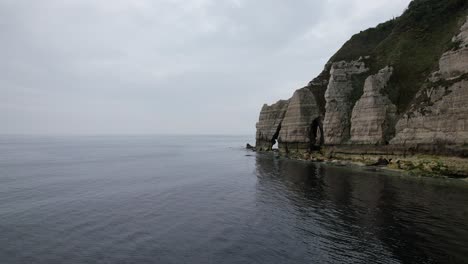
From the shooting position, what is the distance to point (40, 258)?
21453 mm

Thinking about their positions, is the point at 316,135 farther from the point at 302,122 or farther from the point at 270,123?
the point at 270,123

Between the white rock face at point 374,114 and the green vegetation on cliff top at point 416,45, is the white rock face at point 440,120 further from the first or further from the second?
the green vegetation on cliff top at point 416,45

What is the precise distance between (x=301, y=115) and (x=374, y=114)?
2274cm

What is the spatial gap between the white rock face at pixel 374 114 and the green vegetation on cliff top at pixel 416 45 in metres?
1.91

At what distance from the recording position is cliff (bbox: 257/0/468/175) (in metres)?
52.5

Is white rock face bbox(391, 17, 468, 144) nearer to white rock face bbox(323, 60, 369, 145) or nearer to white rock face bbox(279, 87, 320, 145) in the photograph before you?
white rock face bbox(323, 60, 369, 145)

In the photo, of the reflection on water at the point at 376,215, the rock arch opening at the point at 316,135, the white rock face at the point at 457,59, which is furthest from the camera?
the rock arch opening at the point at 316,135

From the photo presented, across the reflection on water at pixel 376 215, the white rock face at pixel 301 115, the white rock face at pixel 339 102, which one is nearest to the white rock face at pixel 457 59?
the reflection on water at pixel 376 215

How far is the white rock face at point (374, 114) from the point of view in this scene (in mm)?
64438

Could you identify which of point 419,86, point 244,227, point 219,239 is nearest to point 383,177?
point 419,86

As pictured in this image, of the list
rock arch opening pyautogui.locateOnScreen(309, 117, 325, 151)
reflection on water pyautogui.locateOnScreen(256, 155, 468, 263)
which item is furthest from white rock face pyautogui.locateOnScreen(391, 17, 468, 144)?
rock arch opening pyautogui.locateOnScreen(309, 117, 325, 151)

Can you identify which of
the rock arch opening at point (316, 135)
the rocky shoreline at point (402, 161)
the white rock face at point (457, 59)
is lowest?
the rocky shoreline at point (402, 161)

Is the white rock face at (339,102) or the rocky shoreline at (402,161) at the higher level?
the white rock face at (339,102)

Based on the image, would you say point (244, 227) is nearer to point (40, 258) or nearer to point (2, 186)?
point (40, 258)
